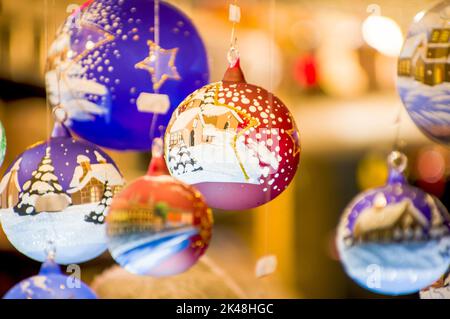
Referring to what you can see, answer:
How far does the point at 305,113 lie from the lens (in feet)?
14.0

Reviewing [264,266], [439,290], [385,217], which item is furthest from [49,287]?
[439,290]

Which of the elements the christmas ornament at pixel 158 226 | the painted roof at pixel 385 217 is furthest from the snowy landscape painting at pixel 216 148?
the painted roof at pixel 385 217

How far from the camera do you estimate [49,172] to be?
1.63 metres

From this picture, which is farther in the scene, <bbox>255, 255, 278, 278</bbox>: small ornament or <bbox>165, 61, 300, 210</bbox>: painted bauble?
<bbox>255, 255, 278, 278</bbox>: small ornament

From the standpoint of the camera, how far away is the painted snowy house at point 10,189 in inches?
64.8

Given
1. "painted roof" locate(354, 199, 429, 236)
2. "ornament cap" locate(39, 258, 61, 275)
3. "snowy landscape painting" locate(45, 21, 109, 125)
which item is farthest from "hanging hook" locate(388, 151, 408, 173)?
"ornament cap" locate(39, 258, 61, 275)

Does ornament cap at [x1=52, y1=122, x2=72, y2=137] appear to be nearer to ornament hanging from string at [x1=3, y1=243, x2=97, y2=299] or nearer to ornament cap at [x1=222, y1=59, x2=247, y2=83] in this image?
ornament hanging from string at [x1=3, y1=243, x2=97, y2=299]

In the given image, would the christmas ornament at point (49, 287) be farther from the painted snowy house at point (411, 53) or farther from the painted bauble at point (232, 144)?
the painted snowy house at point (411, 53)

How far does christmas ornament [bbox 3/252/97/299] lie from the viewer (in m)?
1.64

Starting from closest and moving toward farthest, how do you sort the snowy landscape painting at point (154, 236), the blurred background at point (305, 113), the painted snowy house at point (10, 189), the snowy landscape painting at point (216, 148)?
the snowy landscape painting at point (154, 236) < the snowy landscape painting at point (216, 148) < the painted snowy house at point (10, 189) < the blurred background at point (305, 113)

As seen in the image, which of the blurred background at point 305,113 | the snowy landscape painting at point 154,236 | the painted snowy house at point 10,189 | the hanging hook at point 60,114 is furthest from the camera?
the blurred background at point 305,113
